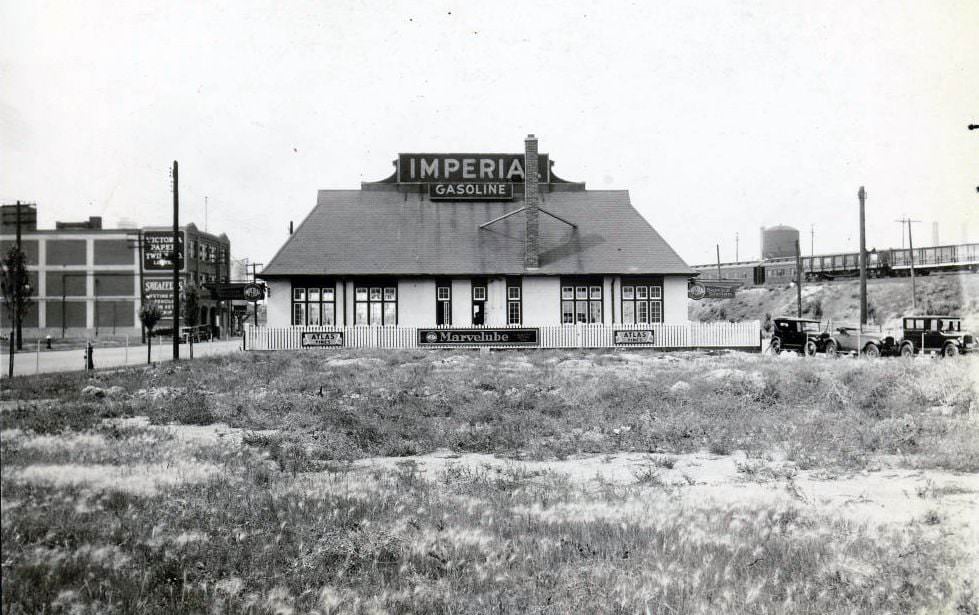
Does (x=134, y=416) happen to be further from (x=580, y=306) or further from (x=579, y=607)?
(x=580, y=306)

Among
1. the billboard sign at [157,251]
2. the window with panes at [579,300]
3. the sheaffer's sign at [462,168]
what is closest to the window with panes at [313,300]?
the sheaffer's sign at [462,168]

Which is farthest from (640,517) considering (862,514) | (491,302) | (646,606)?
(491,302)

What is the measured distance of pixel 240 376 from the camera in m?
14.0

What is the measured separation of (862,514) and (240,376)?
460 inches

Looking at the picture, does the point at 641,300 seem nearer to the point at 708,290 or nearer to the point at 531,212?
the point at 708,290

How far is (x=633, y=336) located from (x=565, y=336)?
309 cm

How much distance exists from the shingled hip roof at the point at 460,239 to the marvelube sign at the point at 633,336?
359 centimetres

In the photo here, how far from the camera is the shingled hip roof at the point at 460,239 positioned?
105ft

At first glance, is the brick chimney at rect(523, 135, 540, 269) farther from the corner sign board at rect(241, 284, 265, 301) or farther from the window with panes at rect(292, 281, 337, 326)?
the corner sign board at rect(241, 284, 265, 301)

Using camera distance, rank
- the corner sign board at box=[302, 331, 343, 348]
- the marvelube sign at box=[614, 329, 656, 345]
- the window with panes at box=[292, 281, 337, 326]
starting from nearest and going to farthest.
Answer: the corner sign board at box=[302, 331, 343, 348]
the marvelube sign at box=[614, 329, 656, 345]
the window with panes at box=[292, 281, 337, 326]

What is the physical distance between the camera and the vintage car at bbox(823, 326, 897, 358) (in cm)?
2706

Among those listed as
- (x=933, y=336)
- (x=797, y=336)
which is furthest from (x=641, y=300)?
(x=933, y=336)

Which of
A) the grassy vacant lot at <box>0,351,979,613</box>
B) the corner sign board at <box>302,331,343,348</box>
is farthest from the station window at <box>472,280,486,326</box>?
the grassy vacant lot at <box>0,351,979,613</box>

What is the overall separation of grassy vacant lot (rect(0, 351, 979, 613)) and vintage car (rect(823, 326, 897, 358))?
18.2 m
